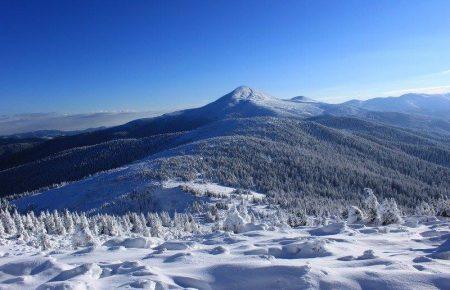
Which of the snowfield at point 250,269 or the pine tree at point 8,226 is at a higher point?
the snowfield at point 250,269

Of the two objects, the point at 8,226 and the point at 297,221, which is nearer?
the point at 297,221

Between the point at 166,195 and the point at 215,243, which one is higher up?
the point at 215,243

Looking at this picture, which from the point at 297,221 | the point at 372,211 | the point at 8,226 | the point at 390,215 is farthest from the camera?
the point at 8,226

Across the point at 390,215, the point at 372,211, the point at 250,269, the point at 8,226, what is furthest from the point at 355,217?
the point at 8,226

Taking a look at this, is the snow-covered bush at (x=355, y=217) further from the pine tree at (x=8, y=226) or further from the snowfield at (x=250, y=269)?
the pine tree at (x=8, y=226)

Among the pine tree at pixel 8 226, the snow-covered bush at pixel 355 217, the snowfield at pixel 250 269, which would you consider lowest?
the pine tree at pixel 8 226

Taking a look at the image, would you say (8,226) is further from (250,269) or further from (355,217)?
(250,269)

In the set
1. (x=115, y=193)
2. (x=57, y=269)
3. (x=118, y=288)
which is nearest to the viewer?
(x=118, y=288)

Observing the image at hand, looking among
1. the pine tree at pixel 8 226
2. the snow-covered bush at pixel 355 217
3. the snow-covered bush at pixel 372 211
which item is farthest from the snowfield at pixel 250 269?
the pine tree at pixel 8 226

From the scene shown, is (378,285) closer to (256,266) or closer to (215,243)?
(256,266)

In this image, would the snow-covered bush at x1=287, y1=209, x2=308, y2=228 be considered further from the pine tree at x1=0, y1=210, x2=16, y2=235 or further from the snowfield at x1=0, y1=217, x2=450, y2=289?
the pine tree at x1=0, y1=210, x2=16, y2=235

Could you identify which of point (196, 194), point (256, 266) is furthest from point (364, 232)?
point (196, 194)
